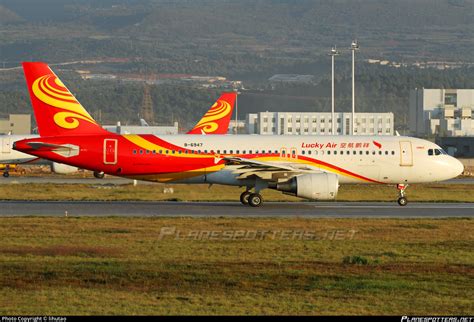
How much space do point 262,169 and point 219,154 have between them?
2.56m

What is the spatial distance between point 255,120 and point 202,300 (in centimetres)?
14124

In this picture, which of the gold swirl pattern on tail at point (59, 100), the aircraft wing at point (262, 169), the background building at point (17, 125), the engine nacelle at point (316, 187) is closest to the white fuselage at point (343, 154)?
the aircraft wing at point (262, 169)

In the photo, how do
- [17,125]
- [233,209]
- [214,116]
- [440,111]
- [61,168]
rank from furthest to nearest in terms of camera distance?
[440,111] → [17,125] → [61,168] → [214,116] → [233,209]

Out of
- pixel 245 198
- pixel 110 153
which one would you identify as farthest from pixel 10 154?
pixel 245 198

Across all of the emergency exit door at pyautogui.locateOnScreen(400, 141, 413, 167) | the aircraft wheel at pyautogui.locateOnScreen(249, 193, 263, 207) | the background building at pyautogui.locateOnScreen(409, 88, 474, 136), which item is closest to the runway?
the aircraft wheel at pyautogui.locateOnScreen(249, 193, 263, 207)

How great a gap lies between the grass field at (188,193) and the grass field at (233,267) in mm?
14306

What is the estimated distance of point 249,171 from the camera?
47.3 meters

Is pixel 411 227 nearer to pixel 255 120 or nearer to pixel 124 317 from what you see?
pixel 124 317

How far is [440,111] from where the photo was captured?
173000 millimetres

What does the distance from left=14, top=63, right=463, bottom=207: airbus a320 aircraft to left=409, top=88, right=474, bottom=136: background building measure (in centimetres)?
10858

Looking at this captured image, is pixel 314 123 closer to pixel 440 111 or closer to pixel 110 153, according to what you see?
pixel 440 111

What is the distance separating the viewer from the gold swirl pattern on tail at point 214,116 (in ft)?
255

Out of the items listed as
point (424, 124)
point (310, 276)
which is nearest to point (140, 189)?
point (310, 276)

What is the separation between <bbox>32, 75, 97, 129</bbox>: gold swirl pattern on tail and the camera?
160 feet
